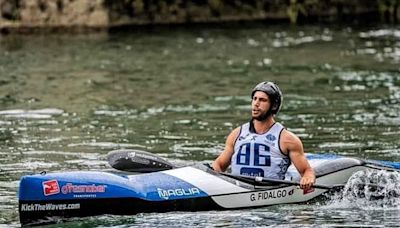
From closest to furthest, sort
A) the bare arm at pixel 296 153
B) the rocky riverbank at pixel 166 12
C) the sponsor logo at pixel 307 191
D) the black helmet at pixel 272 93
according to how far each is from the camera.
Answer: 1. the black helmet at pixel 272 93
2. the bare arm at pixel 296 153
3. the sponsor logo at pixel 307 191
4. the rocky riverbank at pixel 166 12

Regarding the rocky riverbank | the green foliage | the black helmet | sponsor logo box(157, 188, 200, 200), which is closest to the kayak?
sponsor logo box(157, 188, 200, 200)

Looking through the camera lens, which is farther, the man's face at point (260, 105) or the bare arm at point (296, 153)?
the bare arm at point (296, 153)

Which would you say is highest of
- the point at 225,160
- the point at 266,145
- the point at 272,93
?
the point at 272,93

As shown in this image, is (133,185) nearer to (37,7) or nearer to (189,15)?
(37,7)

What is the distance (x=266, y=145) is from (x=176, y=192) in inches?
41.5

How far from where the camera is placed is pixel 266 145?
1041 centimetres

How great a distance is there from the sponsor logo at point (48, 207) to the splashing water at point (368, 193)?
2572mm

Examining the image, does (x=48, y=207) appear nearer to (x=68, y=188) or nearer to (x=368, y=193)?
(x=68, y=188)

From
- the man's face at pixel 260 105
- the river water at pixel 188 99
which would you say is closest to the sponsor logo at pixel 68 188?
the river water at pixel 188 99

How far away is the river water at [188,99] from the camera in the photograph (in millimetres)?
11016

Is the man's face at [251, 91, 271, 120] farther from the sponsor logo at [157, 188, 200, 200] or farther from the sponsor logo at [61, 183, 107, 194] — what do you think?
the sponsor logo at [61, 183, 107, 194]

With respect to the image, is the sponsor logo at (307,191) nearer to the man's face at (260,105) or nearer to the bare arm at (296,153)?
the bare arm at (296,153)

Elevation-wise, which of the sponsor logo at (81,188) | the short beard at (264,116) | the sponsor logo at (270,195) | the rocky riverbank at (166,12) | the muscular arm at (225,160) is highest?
the rocky riverbank at (166,12)

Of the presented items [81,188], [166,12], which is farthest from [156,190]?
[166,12]
